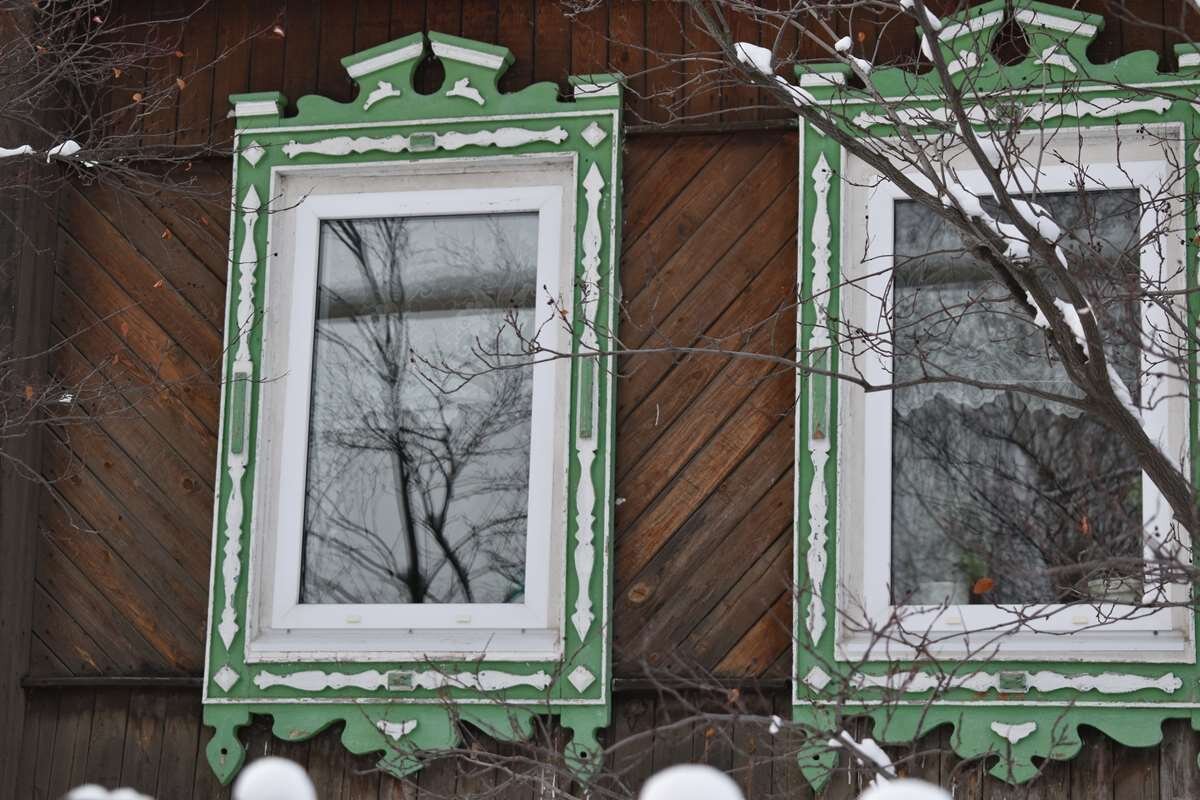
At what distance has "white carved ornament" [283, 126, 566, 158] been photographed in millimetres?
6020

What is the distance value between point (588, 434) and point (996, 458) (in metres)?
1.27

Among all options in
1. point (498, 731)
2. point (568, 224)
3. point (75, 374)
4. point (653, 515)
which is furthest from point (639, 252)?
point (75, 374)

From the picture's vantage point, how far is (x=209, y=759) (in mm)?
5812

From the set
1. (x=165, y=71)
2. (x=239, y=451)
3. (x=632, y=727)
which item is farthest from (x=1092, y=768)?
(x=165, y=71)

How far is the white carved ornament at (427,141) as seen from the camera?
19.7 feet

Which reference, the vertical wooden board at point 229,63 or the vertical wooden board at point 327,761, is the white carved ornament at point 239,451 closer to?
the vertical wooden board at point 229,63

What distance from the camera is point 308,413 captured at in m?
6.09

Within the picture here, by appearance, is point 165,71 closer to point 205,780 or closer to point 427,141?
point 427,141

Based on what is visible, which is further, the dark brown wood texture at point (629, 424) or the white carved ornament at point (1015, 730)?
the dark brown wood texture at point (629, 424)

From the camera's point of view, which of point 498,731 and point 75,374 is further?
point 75,374

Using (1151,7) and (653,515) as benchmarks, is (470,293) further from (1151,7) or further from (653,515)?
(1151,7)

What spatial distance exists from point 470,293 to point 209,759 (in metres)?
1.74

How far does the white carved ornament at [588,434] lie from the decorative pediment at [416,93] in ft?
1.20

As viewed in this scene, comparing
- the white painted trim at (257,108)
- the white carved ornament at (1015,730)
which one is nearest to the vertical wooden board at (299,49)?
the white painted trim at (257,108)
